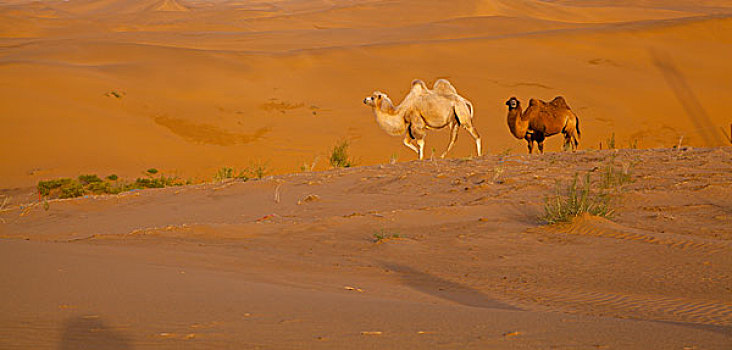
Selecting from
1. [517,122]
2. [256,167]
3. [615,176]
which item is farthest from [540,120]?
[256,167]

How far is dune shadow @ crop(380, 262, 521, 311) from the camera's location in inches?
153

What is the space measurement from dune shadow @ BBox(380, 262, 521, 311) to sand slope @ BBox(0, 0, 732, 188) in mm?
12703

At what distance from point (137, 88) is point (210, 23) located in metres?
47.1

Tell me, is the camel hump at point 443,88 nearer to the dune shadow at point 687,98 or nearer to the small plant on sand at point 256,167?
the small plant on sand at point 256,167

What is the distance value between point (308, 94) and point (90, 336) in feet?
74.2

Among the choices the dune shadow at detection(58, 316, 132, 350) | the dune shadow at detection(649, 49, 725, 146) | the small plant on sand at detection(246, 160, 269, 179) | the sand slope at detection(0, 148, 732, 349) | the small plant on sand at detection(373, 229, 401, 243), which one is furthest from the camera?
the dune shadow at detection(649, 49, 725, 146)

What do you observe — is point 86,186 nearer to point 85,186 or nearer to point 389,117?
point 85,186

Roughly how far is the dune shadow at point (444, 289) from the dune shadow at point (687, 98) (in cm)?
1715

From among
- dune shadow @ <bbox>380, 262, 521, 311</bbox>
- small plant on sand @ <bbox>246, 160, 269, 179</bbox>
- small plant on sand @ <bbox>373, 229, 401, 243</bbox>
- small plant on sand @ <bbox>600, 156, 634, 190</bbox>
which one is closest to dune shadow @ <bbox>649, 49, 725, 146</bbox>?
small plant on sand @ <bbox>246, 160, 269, 179</bbox>

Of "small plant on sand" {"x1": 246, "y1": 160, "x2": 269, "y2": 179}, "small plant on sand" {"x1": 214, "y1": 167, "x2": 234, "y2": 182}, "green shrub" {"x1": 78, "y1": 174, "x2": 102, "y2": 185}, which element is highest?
"small plant on sand" {"x1": 214, "y1": 167, "x2": 234, "y2": 182}

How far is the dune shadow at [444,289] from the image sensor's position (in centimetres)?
389

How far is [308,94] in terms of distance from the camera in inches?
980

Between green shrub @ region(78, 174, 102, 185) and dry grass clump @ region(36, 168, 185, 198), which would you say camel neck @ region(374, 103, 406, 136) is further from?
green shrub @ region(78, 174, 102, 185)

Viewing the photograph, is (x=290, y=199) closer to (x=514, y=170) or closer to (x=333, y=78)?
(x=514, y=170)
